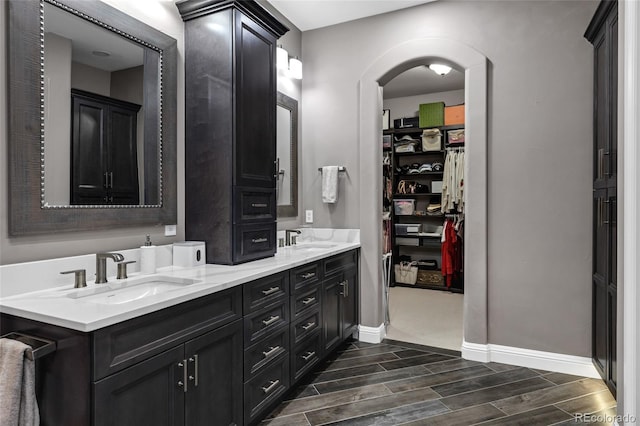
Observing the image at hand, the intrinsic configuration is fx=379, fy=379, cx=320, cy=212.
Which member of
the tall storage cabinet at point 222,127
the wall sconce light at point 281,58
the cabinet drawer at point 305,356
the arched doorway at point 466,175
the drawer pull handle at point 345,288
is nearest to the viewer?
the tall storage cabinet at point 222,127

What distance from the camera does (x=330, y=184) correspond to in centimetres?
357

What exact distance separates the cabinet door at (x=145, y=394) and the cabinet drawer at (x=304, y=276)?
0.98m

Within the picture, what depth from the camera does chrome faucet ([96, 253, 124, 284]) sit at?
1.78 metres

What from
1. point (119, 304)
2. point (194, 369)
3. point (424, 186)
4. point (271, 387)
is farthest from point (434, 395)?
point (424, 186)

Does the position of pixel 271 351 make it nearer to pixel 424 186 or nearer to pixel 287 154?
pixel 287 154

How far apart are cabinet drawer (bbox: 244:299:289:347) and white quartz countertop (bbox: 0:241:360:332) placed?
0.21 meters

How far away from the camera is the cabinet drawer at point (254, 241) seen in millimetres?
2373

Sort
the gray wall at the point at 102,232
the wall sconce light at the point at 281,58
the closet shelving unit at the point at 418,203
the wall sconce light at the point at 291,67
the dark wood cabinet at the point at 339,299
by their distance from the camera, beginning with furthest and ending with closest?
the closet shelving unit at the point at 418,203, the wall sconce light at the point at 291,67, the wall sconce light at the point at 281,58, the dark wood cabinet at the point at 339,299, the gray wall at the point at 102,232

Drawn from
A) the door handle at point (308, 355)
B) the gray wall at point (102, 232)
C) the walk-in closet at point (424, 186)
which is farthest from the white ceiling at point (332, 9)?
the door handle at point (308, 355)

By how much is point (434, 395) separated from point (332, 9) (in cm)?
320

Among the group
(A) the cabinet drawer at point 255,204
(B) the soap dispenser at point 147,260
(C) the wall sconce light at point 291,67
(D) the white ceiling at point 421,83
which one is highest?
(D) the white ceiling at point 421,83

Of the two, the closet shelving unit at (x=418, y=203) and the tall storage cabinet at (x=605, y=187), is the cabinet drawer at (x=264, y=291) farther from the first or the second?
the closet shelving unit at (x=418, y=203)

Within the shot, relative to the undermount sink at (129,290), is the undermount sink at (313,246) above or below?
above

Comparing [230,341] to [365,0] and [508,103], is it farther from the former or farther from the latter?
[365,0]
